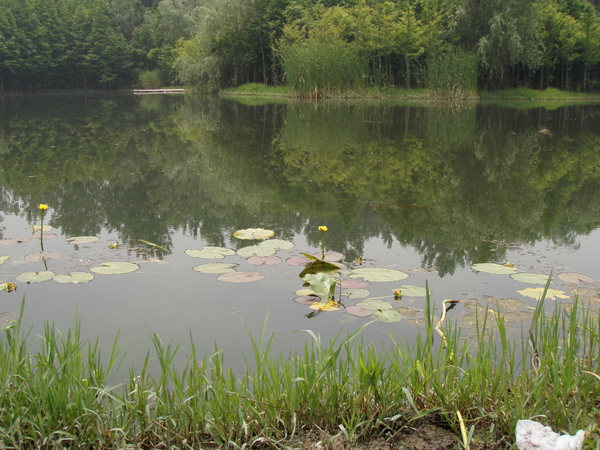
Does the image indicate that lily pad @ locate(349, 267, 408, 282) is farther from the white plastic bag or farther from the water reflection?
the white plastic bag

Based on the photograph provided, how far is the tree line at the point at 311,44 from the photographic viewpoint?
23.2 m

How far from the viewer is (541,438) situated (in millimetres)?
1572

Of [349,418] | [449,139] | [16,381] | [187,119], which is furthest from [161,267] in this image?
[187,119]

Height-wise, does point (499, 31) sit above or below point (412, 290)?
above

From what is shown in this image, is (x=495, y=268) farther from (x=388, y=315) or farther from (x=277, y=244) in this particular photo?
(x=277, y=244)

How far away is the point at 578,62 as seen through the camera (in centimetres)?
2969

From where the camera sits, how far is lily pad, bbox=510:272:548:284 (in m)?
3.17

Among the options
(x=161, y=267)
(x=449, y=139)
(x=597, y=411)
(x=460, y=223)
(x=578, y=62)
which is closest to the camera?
(x=597, y=411)

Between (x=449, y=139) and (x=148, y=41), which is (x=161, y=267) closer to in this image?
(x=449, y=139)

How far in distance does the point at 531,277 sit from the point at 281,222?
6.44 feet

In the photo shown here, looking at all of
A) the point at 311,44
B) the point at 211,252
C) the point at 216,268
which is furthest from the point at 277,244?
the point at 311,44

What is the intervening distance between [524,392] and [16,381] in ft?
5.16

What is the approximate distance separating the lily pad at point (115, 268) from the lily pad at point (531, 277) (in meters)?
2.23

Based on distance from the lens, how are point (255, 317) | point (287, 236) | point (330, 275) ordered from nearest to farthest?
point (255, 317), point (330, 275), point (287, 236)
